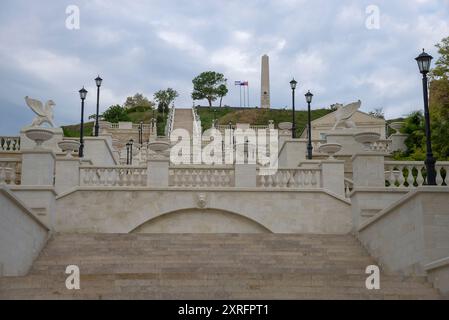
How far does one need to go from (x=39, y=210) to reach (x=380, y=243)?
28.9 ft

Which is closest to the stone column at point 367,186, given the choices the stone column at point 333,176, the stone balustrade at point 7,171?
the stone column at point 333,176

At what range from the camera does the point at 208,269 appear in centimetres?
1432

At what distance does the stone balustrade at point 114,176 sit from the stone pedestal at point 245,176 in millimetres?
3019

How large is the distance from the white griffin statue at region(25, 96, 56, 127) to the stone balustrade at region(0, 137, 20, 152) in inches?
45.3

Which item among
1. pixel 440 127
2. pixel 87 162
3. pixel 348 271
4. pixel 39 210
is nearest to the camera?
pixel 348 271

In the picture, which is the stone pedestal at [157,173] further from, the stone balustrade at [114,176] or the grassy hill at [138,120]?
the grassy hill at [138,120]

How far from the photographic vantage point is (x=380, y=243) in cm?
1572

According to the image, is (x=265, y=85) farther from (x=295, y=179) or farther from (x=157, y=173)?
(x=157, y=173)

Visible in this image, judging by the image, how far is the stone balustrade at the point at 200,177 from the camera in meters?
21.8

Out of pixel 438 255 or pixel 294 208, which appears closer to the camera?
pixel 438 255

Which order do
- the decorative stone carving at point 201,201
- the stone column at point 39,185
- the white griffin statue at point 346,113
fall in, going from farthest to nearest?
the white griffin statue at point 346,113, the decorative stone carving at point 201,201, the stone column at point 39,185

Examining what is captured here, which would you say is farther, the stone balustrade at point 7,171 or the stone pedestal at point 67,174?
the stone pedestal at point 67,174
